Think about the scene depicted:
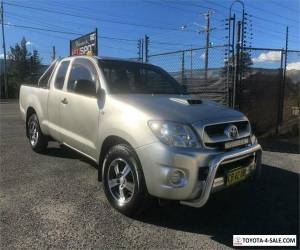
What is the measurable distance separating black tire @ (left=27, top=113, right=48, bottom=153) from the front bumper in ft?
11.2

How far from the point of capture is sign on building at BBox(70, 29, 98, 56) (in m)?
15.0

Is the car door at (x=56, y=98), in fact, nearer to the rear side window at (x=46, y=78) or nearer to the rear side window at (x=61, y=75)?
the rear side window at (x=61, y=75)

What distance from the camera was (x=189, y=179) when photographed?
11.8 ft

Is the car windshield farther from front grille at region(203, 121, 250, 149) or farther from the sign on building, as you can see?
the sign on building

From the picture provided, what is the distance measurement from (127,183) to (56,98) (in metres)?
2.31

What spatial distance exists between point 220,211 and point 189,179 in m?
1.01

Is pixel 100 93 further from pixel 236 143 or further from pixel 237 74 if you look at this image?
pixel 237 74

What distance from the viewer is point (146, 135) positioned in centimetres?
377

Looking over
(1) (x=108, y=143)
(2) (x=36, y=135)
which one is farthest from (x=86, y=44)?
(1) (x=108, y=143)

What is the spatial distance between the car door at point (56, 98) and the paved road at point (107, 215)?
0.62 metres

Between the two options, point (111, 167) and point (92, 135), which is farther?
point (92, 135)

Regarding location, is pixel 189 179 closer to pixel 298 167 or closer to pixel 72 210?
pixel 72 210

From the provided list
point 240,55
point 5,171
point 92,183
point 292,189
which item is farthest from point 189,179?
point 240,55

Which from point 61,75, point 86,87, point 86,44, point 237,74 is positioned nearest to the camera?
point 86,87
